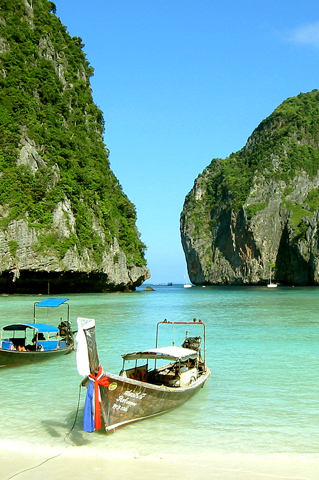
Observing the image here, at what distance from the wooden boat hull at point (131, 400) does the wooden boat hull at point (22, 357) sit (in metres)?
5.98

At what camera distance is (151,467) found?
21.9ft

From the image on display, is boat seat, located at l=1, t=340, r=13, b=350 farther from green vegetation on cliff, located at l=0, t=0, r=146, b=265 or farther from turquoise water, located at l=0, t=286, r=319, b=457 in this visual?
green vegetation on cliff, located at l=0, t=0, r=146, b=265

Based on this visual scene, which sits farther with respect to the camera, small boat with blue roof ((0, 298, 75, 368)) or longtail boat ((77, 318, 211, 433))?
small boat with blue roof ((0, 298, 75, 368))

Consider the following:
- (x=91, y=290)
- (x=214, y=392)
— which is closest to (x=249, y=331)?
(x=214, y=392)

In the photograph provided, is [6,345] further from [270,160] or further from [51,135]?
[270,160]

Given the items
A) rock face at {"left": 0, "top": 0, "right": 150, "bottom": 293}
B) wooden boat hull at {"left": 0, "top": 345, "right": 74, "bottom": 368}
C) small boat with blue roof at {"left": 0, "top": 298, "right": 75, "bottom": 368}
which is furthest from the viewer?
rock face at {"left": 0, "top": 0, "right": 150, "bottom": 293}

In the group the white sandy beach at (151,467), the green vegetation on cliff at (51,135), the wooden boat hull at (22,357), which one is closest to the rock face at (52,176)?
the green vegetation on cliff at (51,135)

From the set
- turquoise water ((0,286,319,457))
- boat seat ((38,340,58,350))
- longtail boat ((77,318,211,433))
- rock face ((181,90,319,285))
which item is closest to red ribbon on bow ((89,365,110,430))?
longtail boat ((77,318,211,433))

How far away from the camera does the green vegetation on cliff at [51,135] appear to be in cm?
4838

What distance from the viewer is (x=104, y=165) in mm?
67562

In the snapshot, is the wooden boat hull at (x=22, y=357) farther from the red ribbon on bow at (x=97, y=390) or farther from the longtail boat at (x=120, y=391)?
the red ribbon on bow at (x=97, y=390)

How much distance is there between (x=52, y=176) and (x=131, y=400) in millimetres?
45724

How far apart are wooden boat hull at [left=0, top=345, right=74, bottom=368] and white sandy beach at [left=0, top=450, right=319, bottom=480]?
6.26 metres

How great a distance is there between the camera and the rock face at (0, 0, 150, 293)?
46969mm
